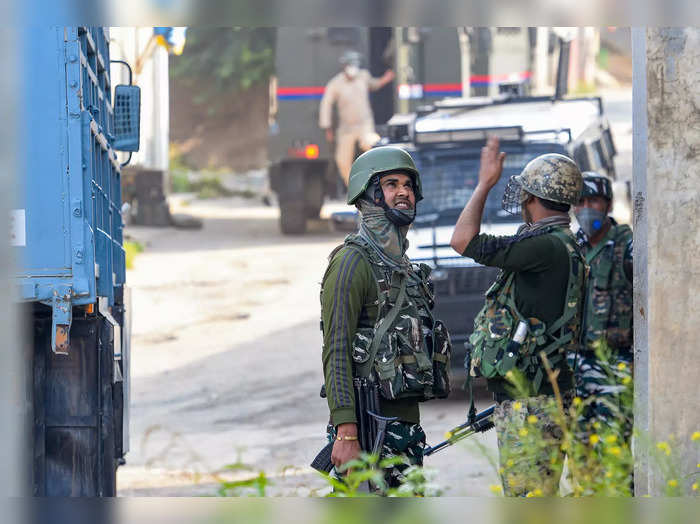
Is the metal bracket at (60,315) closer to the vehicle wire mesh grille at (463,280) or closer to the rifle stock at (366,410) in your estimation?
the rifle stock at (366,410)

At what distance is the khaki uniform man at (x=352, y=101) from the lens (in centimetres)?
1705

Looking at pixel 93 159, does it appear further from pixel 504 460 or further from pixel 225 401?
pixel 225 401

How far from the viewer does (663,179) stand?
14.6 feet

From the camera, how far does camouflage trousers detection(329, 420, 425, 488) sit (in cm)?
440

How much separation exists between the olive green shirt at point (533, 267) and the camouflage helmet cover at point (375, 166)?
0.46 metres

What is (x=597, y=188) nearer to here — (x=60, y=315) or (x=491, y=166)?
(x=491, y=166)

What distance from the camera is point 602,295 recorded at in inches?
265

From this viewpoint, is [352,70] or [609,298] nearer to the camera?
[609,298]

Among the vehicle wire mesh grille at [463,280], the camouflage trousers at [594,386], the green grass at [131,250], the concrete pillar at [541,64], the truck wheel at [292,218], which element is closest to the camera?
the camouflage trousers at [594,386]

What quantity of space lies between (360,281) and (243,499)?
53.3 inches

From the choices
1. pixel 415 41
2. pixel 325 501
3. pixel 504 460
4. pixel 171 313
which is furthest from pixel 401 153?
pixel 415 41

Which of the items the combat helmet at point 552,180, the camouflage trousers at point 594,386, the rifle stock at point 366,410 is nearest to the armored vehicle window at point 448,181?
the camouflage trousers at point 594,386

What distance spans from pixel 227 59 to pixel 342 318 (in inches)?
1058

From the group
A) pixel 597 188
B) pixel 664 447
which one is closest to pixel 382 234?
pixel 664 447
